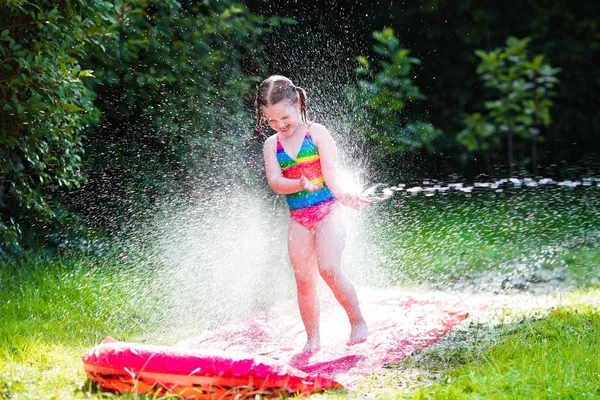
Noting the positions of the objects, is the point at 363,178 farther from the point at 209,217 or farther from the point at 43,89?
the point at 43,89

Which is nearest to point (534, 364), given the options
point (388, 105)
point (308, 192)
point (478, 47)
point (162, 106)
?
point (308, 192)

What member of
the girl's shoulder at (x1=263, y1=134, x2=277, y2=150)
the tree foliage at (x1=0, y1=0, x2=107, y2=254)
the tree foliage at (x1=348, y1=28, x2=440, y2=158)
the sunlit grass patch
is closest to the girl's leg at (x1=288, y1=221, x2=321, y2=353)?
the girl's shoulder at (x1=263, y1=134, x2=277, y2=150)

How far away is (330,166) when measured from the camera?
387cm

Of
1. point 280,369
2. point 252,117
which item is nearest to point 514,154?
point 252,117

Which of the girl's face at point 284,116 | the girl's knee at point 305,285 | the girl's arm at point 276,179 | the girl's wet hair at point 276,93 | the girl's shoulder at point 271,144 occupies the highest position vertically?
the girl's wet hair at point 276,93

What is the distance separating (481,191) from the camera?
8.05 meters

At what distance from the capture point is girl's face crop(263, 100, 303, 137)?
3846 mm

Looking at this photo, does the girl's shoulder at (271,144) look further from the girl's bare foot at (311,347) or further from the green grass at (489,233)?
the green grass at (489,233)

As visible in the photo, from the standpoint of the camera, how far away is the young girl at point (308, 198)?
12.3 feet

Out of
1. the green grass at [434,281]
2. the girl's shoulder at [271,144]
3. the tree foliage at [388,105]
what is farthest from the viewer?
the tree foliage at [388,105]

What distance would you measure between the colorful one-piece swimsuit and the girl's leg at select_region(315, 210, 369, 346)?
69 mm

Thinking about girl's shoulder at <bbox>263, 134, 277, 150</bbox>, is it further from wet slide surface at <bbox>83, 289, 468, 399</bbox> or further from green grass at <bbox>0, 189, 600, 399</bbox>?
green grass at <bbox>0, 189, 600, 399</bbox>

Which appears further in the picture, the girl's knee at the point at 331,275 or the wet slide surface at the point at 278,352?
the girl's knee at the point at 331,275

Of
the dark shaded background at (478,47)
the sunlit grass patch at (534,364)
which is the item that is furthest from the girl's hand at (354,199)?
the dark shaded background at (478,47)
